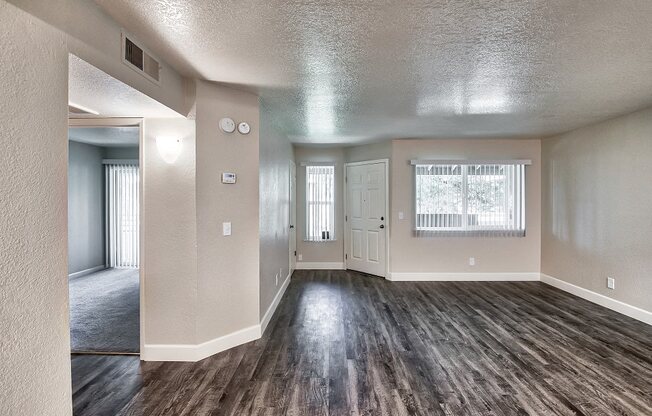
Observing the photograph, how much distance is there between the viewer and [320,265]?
21.4ft

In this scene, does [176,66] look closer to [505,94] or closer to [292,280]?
[505,94]

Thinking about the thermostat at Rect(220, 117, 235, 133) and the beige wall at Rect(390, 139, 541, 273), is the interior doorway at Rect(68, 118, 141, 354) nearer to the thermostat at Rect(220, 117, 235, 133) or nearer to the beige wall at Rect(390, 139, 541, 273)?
the thermostat at Rect(220, 117, 235, 133)

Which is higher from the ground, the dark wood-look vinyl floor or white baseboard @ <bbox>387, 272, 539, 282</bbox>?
white baseboard @ <bbox>387, 272, 539, 282</bbox>

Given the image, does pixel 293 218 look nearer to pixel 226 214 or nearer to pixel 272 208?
pixel 272 208

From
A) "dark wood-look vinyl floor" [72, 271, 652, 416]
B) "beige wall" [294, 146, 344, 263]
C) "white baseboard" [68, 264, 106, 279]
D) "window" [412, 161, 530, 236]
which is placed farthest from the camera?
"beige wall" [294, 146, 344, 263]

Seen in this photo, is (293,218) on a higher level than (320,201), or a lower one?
lower

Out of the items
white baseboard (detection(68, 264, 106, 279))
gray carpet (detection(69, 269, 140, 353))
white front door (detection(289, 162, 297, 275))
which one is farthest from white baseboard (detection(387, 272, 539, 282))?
white baseboard (detection(68, 264, 106, 279))

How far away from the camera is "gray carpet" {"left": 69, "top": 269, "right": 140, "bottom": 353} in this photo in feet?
10.5

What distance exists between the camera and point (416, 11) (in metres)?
1.77

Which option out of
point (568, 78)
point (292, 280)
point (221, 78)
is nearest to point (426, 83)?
point (568, 78)

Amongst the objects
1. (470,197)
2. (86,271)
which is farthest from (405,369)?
(86,271)

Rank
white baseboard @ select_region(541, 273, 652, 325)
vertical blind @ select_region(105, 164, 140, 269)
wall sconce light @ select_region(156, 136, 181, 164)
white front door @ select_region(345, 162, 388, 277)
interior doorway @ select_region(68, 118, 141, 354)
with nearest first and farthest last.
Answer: wall sconce light @ select_region(156, 136, 181, 164), white baseboard @ select_region(541, 273, 652, 325), interior doorway @ select_region(68, 118, 141, 354), white front door @ select_region(345, 162, 388, 277), vertical blind @ select_region(105, 164, 140, 269)

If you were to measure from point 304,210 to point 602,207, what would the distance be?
4.55 meters

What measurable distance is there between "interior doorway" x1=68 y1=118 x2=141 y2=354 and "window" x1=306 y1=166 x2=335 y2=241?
9.59 ft
